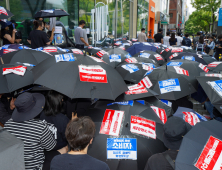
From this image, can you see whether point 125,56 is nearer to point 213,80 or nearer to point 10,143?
point 213,80

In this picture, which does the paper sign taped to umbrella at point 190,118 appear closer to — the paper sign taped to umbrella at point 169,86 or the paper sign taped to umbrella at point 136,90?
the paper sign taped to umbrella at point 136,90

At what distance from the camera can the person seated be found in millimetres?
1910

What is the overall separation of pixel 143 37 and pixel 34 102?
39.0 ft

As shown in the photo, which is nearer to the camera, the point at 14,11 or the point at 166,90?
the point at 166,90

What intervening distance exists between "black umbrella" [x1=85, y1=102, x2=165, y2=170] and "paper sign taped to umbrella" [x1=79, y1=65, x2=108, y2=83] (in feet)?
1.46

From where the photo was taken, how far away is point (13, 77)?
3580mm

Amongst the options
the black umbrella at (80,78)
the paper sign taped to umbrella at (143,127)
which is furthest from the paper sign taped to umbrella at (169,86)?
the paper sign taped to umbrella at (143,127)

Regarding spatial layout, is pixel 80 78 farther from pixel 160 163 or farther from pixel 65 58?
pixel 160 163

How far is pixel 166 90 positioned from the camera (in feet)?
14.5

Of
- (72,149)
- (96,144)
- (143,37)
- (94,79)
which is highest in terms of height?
(143,37)

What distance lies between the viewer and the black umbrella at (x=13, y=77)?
3485 millimetres

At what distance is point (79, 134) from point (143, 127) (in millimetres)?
1046

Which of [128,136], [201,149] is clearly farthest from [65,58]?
[201,149]

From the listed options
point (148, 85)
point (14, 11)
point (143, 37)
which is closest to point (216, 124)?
point (148, 85)
